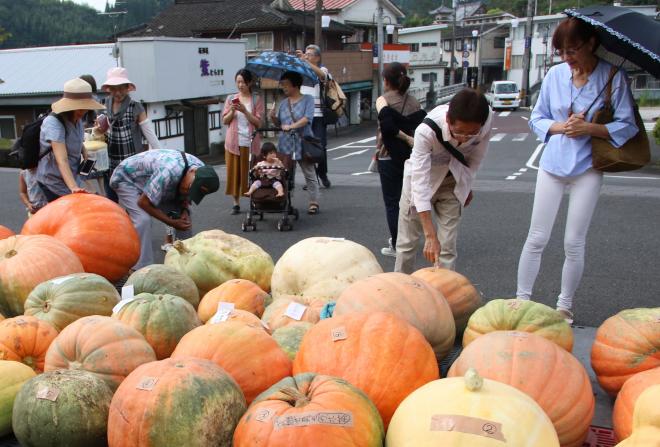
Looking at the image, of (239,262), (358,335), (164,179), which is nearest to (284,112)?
(164,179)

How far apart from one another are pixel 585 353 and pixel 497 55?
233ft

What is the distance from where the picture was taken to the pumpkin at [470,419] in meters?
1.58

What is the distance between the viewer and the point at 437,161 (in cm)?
405

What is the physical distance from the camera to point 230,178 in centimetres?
859

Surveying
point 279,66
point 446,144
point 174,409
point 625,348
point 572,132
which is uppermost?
point 279,66

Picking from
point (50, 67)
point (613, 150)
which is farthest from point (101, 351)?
point (50, 67)

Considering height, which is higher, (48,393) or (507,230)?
(48,393)

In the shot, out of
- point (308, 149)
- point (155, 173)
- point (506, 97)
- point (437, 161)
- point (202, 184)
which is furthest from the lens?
point (506, 97)

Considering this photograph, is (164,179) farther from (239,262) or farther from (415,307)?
(415,307)

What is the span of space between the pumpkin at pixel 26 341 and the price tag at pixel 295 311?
1.01 metres

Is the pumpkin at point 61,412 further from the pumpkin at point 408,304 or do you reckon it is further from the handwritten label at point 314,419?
the pumpkin at point 408,304

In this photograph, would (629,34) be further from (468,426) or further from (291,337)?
(468,426)

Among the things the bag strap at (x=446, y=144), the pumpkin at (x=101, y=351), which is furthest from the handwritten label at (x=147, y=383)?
the bag strap at (x=446, y=144)

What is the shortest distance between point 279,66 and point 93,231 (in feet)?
16.0
